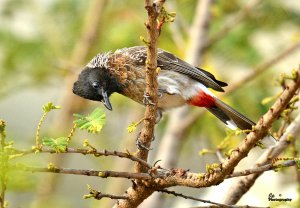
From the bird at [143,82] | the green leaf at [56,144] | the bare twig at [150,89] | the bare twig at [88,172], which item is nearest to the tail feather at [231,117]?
the bird at [143,82]

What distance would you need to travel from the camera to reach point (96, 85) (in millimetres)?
3434

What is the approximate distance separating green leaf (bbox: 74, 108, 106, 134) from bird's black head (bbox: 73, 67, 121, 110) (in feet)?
4.70

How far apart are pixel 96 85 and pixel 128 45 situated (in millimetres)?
→ 2020

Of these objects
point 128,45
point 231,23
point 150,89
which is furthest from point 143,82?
point 128,45

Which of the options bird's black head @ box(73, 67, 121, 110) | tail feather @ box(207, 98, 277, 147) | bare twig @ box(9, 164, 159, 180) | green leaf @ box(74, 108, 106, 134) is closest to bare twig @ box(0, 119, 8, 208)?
bare twig @ box(9, 164, 159, 180)

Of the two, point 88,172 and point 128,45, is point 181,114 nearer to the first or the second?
point 128,45

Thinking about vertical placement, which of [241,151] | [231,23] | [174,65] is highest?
[231,23]

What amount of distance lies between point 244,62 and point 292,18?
61 centimetres

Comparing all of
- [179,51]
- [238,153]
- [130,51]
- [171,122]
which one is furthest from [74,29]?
[238,153]

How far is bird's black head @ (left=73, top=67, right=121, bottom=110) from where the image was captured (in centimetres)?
343

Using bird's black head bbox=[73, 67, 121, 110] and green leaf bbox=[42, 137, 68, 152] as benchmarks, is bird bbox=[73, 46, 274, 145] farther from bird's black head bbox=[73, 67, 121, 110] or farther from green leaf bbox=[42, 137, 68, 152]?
green leaf bbox=[42, 137, 68, 152]

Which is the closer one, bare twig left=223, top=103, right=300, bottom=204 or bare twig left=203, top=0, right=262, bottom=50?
bare twig left=223, top=103, right=300, bottom=204

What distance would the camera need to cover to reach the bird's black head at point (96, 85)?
343 centimetres

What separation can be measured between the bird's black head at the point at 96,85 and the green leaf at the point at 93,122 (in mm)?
1434
